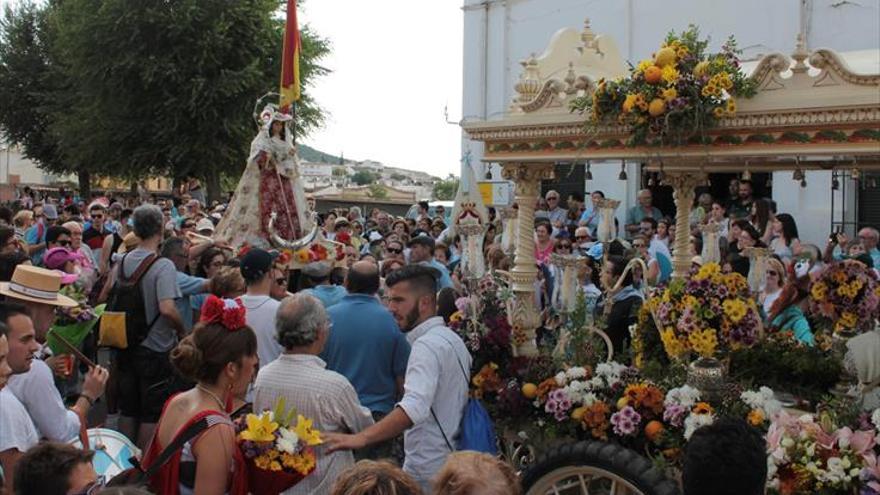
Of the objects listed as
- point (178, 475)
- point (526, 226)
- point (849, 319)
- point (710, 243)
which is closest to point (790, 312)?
point (849, 319)

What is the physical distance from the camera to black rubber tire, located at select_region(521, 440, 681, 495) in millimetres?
4309

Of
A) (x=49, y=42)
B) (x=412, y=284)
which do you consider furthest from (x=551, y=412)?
(x=49, y=42)

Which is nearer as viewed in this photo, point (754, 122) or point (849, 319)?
point (754, 122)

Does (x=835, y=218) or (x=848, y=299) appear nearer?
(x=848, y=299)

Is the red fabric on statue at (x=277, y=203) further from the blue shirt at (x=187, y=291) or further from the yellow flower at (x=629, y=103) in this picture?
the yellow flower at (x=629, y=103)

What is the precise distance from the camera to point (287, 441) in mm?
3658

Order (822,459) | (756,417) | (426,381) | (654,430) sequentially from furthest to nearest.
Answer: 1. (654,430)
2. (756,417)
3. (426,381)
4. (822,459)

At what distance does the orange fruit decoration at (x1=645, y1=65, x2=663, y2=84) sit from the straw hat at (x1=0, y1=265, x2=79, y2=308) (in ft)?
12.1

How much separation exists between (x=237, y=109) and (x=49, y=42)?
1294 centimetres

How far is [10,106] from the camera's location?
119ft

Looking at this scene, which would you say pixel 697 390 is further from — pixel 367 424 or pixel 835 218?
pixel 835 218

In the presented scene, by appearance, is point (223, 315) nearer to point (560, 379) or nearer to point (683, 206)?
point (560, 379)

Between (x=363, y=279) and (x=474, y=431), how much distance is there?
3.79 ft

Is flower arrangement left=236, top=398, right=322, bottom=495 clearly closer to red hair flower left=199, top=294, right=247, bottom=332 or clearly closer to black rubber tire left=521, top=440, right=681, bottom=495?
red hair flower left=199, top=294, right=247, bottom=332
